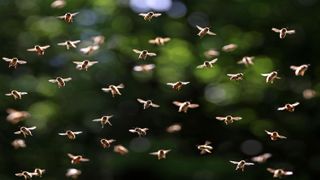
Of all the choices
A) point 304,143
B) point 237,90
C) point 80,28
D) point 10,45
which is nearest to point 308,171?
point 304,143

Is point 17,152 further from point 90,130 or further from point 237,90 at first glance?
point 237,90

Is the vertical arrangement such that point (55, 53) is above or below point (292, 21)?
below

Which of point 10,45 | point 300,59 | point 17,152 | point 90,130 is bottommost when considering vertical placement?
point 17,152

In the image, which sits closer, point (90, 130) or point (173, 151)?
point (173, 151)

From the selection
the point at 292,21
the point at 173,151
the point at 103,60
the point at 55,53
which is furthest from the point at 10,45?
the point at 292,21

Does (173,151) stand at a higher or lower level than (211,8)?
lower

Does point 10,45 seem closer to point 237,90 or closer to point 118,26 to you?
point 118,26
